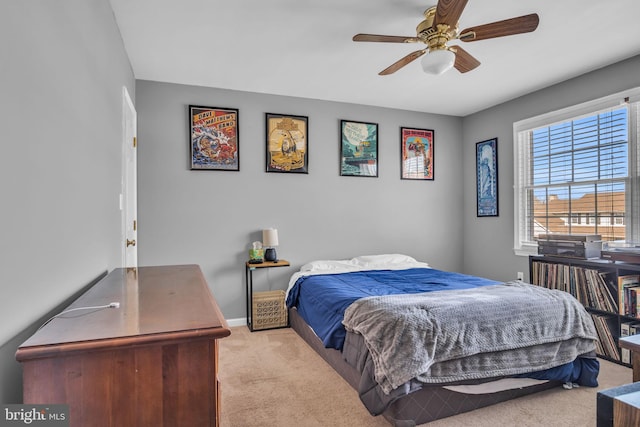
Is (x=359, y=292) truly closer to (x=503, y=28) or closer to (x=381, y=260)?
(x=381, y=260)

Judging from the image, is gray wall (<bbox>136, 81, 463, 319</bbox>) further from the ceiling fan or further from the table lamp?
the ceiling fan

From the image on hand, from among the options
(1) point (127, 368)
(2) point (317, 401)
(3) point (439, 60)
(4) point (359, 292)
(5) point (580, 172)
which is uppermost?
(3) point (439, 60)

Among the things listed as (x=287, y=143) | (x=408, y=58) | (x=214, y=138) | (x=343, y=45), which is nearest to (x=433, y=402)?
(x=408, y=58)

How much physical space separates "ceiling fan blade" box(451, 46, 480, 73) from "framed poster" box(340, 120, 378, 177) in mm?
1839

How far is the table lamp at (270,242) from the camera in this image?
3887 mm

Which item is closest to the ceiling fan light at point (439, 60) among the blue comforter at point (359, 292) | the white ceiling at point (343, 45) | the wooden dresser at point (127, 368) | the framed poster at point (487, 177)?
the white ceiling at point (343, 45)

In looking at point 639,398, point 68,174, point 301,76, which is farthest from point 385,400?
point 301,76

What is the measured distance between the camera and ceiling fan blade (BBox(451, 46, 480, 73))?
248 centimetres

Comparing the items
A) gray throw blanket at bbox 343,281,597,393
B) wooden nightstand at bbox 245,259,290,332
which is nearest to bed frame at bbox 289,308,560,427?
gray throw blanket at bbox 343,281,597,393

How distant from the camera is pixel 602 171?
3.42 meters

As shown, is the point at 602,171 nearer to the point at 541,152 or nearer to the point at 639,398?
the point at 541,152

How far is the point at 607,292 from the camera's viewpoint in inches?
117

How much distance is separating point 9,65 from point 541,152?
4565 millimetres

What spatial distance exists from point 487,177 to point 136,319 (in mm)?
4663
